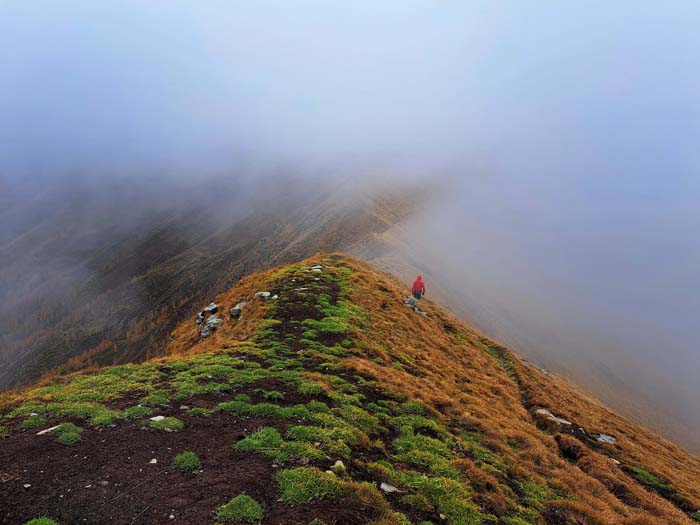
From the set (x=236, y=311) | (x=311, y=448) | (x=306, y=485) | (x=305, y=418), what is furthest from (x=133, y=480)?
(x=236, y=311)

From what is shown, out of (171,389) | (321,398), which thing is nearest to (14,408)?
(171,389)

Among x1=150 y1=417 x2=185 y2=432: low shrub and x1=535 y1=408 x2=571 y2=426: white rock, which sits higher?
x1=150 y1=417 x2=185 y2=432: low shrub

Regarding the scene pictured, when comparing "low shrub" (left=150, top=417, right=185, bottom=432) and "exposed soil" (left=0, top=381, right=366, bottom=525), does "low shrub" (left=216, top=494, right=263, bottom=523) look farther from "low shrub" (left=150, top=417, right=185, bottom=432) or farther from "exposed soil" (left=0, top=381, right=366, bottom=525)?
"low shrub" (left=150, top=417, right=185, bottom=432)

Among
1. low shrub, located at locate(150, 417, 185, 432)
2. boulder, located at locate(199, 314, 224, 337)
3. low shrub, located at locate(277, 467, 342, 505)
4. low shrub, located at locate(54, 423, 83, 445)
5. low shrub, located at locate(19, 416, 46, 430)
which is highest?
low shrub, located at locate(277, 467, 342, 505)

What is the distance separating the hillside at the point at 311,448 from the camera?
984cm

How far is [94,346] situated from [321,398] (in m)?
226

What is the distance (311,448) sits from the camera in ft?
41.1

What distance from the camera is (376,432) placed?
1530 centimetres

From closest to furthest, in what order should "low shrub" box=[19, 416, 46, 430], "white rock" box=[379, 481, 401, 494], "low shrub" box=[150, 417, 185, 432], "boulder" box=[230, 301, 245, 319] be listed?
1. "white rock" box=[379, 481, 401, 494]
2. "low shrub" box=[19, 416, 46, 430]
3. "low shrub" box=[150, 417, 185, 432]
4. "boulder" box=[230, 301, 245, 319]

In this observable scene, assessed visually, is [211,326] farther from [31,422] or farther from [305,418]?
[305,418]

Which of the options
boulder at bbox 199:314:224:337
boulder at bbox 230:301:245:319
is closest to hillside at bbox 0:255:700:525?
boulder at bbox 230:301:245:319

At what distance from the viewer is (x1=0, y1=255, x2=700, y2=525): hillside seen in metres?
9.84

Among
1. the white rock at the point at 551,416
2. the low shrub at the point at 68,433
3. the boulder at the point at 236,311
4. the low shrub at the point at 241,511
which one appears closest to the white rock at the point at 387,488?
the low shrub at the point at 241,511

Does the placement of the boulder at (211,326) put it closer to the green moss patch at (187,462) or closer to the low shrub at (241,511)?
the green moss patch at (187,462)
